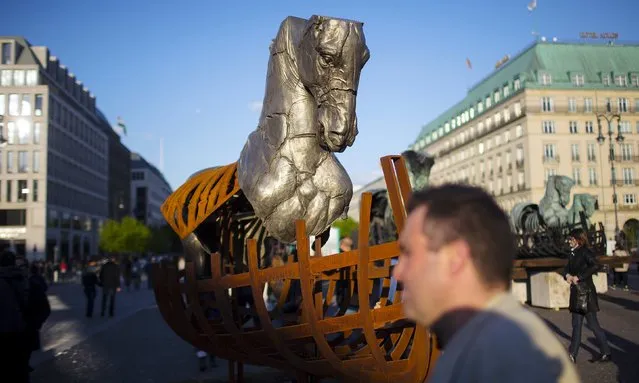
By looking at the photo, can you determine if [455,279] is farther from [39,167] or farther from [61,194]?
[61,194]

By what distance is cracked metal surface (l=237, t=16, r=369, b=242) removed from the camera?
395 centimetres

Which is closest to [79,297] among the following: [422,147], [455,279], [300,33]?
[300,33]

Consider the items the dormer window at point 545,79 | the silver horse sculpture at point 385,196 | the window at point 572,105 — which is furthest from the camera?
the window at point 572,105

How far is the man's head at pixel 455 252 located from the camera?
116 centimetres

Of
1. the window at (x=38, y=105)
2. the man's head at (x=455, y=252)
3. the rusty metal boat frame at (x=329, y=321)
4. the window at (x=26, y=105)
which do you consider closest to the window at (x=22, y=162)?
the window at (x=26, y=105)

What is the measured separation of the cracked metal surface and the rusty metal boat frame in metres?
0.36

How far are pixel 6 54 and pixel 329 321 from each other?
56.5 meters

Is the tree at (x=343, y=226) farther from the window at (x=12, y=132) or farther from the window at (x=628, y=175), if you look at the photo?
the window at (x=12, y=132)

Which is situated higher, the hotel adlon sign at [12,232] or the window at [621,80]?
the window at [621,80]

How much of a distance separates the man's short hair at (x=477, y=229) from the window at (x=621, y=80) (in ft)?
124

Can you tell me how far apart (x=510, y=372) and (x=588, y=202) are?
18.9m

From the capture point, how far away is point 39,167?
50.4 m

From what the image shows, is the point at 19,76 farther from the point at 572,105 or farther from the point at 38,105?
the point at 572,105

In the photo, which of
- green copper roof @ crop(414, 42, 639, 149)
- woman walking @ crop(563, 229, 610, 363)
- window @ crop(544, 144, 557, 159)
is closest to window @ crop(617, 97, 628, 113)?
green copper roof @ crop(414, 42, 639, 149)
